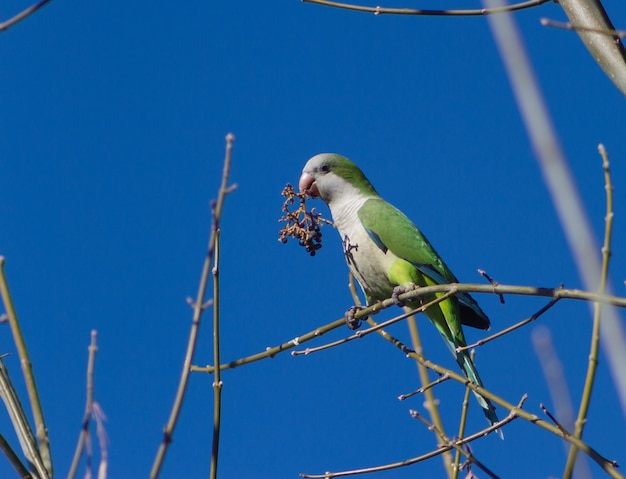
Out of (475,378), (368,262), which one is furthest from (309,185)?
(475,378)

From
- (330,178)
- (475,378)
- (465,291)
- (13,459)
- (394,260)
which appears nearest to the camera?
(13,459)

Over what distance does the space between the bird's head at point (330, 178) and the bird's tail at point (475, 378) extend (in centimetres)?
155

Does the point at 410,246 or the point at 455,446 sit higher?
the point at 410,246

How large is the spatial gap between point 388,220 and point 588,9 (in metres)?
2.60

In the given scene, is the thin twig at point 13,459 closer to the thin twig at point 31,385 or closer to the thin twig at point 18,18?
the thin twig at point 31,385

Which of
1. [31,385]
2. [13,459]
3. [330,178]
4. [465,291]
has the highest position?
[330,178]

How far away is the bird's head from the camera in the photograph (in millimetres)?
5672

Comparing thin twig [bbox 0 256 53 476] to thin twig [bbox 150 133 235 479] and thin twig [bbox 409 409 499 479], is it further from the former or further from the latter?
thin twig [bbox 409 409 499 479]

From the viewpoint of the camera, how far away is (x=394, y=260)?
16.8 feet

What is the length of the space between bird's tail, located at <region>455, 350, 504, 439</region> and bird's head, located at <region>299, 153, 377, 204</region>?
155 cm

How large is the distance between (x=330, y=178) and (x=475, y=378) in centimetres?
189

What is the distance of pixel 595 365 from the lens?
198 centimetres

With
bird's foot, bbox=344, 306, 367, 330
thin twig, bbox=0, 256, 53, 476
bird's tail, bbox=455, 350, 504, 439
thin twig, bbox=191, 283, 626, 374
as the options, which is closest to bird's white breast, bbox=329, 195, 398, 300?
bird's foot, bbox=344, 306, 367, 330

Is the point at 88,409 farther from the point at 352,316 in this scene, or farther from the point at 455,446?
the point at 352,316
